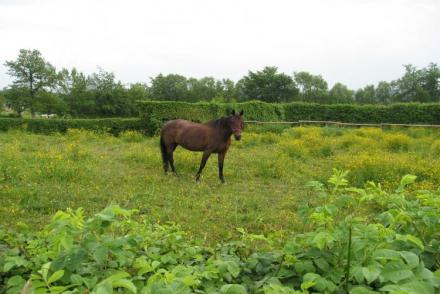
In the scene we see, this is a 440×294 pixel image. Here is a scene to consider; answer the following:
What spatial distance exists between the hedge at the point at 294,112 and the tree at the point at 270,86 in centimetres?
3341

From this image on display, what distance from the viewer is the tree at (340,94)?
217 ft

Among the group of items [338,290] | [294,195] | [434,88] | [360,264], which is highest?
[434,88]

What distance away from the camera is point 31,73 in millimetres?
50125

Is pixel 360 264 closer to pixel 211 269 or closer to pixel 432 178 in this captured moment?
pixel 211 269

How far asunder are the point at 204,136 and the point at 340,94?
67.5 m

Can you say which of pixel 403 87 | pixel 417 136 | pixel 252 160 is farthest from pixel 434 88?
pixel 252 160

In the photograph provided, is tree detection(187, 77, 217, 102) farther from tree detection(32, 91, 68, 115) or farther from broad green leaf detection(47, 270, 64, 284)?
broad green leaf detection(47, 270, 64, 284)

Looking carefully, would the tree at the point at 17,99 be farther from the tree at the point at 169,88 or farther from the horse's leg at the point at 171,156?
the horse's leg at the point at 171,156

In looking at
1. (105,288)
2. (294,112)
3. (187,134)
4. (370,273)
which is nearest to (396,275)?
(370,273)

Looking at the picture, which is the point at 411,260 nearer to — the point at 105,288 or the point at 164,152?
the point at 105,288

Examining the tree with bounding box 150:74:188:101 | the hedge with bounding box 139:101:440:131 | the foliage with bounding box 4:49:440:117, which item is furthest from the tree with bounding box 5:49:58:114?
the hedge with bounding box 139:101:440:131

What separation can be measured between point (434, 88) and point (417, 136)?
55217mm

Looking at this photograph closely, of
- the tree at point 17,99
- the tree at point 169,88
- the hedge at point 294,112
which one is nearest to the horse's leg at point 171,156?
the hedge at point 294,112

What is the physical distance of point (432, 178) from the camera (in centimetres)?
788
